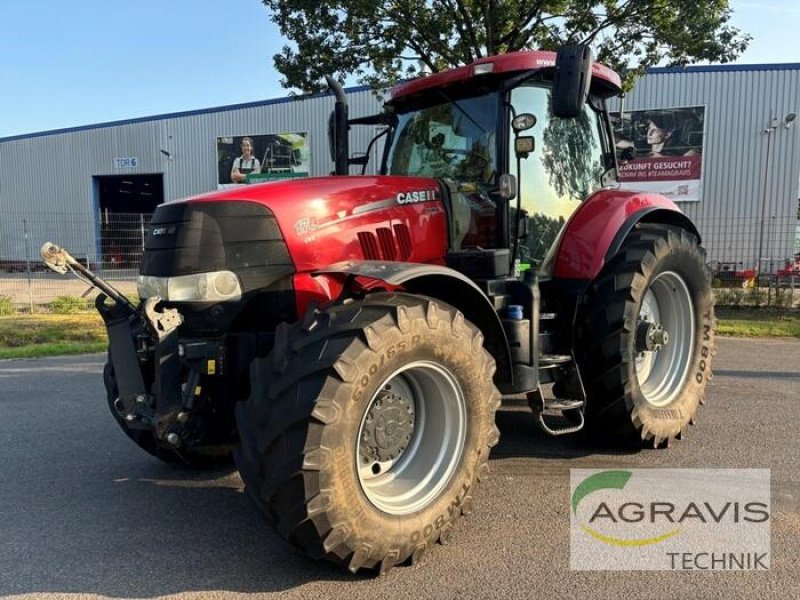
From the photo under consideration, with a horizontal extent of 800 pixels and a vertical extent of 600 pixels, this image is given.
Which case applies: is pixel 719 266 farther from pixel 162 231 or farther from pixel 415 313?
pixel 162 231

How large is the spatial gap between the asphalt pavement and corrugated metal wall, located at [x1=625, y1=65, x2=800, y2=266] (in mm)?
16953

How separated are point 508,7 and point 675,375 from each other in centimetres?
712

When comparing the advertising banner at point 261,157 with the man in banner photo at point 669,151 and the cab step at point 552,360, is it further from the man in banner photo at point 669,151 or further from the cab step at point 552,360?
the cab step at point 552,360

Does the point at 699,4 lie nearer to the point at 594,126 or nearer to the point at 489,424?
the point at 594,126

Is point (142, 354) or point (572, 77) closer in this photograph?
point (142, 354)

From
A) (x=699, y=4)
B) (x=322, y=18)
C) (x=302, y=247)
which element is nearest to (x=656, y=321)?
(x=302, y=247)

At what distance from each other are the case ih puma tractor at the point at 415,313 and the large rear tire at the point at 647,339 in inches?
0.6

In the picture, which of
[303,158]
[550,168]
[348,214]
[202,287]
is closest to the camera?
[202,287]

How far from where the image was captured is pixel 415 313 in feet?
9.27

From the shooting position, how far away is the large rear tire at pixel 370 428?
99.1 inches

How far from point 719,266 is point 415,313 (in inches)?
528

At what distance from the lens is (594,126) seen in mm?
4766

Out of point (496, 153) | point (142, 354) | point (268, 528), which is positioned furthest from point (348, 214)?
point (268, 528)

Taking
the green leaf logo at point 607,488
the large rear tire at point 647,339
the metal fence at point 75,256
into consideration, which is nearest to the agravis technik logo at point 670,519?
the green leaf logo at point 607,488
